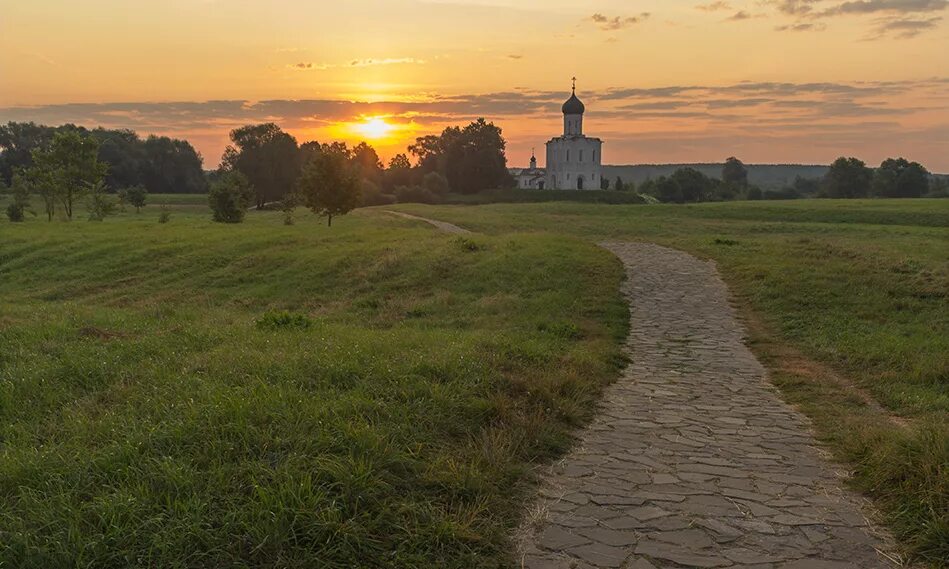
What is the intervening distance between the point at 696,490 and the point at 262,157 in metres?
90.5

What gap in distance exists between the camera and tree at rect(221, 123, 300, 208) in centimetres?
8812

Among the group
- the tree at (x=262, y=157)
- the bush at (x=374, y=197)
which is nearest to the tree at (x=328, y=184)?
the bush at (x=374, y=197)

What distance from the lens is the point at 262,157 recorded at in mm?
88250

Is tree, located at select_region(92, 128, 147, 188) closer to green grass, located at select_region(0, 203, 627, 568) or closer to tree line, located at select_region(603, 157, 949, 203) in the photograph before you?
tree line, located at select_region(603, 157, 949, 203)

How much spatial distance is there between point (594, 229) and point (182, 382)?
99.6 ft

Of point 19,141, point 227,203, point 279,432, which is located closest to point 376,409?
point 279,432

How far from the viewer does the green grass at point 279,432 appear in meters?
3.68

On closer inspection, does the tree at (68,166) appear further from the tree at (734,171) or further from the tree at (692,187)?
the tree at (734,171)

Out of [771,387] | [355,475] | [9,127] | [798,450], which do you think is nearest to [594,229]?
[771,387]

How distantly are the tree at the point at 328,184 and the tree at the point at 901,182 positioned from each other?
85.4 meters

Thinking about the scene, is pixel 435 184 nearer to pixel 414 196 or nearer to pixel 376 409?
pixel 414 196

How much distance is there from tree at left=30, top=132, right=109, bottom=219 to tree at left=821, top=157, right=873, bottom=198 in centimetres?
9451

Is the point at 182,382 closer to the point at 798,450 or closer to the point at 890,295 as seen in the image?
the point at 798,450

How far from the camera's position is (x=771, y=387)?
27.6 feet
